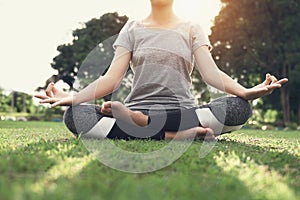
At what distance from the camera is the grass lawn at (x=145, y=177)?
1566 mm

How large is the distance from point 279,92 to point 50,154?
18.1 metres

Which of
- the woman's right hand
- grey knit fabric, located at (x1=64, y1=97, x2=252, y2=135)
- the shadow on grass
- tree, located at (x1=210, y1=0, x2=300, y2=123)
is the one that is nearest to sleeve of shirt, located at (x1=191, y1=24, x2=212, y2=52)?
grey knit fabric, located at (x1=64, y1=97, x2=252, y2=135)

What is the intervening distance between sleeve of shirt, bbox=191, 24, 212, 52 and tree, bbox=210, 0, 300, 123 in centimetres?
1467

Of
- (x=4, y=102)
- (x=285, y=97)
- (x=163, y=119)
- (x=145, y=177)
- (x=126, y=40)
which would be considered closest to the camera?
(x=145, y=177)

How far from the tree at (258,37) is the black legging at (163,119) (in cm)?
1490

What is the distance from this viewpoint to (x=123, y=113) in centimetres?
347

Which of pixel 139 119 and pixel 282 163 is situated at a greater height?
pixel 139 119

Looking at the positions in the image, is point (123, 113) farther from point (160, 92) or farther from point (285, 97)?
point (285, 97)

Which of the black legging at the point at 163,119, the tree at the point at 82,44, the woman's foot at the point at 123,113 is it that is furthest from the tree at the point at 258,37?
the woman's foot at the point at 123,113

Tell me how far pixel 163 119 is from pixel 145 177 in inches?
64.0

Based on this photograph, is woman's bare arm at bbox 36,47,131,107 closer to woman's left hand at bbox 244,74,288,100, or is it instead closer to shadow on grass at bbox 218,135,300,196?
woman's left hand at bbox 244,74,288,100

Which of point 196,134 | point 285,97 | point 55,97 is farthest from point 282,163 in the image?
point 285,97

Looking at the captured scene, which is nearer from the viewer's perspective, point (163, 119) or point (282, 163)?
point (282, 163)

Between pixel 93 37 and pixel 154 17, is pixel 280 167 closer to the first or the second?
pixel 154 17
